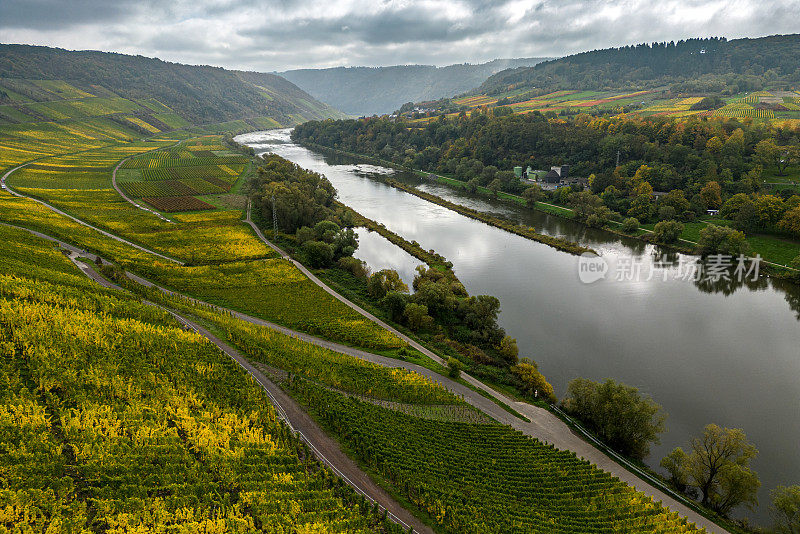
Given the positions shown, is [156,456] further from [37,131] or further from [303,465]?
[37,131]

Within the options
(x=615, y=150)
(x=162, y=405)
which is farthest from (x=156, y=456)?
(x=615, y=150)

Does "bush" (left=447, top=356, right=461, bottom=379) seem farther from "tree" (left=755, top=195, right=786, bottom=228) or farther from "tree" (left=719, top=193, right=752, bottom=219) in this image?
"tree" (left=719, top=193, right=752, bottom=219)

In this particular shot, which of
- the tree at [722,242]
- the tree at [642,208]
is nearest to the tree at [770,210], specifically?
the tree at [722,242]

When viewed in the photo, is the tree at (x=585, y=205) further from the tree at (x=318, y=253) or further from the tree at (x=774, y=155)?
the tree at (x=318, y=253)

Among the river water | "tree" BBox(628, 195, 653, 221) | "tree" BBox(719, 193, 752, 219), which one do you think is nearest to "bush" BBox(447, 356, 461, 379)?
the river water

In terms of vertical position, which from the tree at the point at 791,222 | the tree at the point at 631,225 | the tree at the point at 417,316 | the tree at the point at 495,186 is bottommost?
the tree at the point at 417,316

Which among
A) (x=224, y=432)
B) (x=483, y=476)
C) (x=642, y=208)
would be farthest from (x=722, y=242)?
(x=224, y=432)

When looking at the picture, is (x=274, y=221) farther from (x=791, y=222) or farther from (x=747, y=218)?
(x=791, y=222)
